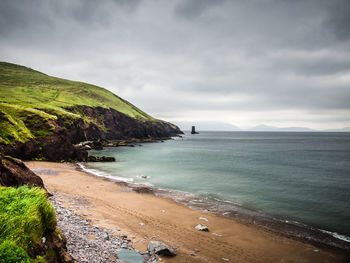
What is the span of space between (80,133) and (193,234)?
215 ft

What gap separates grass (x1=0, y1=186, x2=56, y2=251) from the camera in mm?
5141

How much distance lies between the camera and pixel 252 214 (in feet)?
63.5

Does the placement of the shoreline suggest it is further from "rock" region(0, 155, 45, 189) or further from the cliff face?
the cliff face

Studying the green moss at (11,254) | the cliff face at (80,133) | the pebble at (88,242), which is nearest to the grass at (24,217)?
the green moss at (11,254)

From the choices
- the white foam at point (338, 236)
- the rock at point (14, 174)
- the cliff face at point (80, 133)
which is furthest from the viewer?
the cliff face at point (80, 133)

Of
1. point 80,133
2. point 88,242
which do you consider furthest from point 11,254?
point 80,133

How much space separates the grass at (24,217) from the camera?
16.9 feet

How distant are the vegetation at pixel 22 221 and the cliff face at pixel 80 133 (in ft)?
51.5

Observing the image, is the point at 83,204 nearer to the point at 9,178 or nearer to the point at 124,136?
the point at 9,178

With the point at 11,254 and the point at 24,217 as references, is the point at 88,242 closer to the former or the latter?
the point at 24,217

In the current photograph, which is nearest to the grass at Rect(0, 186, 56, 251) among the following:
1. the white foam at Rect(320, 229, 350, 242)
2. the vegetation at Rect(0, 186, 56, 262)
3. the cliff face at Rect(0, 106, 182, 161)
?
the vegetation at Rect(0, 186, 56, 262)

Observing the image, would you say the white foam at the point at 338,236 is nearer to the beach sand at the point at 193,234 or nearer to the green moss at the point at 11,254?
the beach sand at the point at 193,234

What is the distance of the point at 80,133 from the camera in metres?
68.6

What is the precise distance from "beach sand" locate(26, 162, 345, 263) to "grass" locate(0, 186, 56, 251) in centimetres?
Answer: 600
